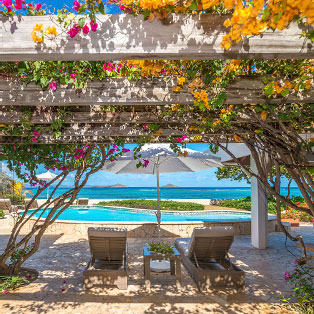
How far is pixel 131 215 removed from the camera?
1577 centimetres

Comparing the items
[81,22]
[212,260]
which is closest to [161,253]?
[212,260]

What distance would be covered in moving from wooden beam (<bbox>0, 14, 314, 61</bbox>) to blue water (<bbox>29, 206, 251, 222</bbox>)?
1216 cm

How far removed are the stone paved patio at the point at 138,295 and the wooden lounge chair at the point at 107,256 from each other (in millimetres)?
156

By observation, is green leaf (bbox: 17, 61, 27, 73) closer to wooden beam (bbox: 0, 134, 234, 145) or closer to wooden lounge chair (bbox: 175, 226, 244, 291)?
wooden beam (bbox: 0, 134, 234, 145)

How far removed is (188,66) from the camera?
2717 mm

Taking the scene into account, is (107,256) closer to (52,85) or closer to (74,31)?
(52,85)

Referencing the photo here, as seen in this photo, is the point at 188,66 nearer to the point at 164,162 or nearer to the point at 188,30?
the point at 188,30

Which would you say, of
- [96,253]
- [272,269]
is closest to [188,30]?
[96,253]

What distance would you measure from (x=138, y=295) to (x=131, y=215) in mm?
11053

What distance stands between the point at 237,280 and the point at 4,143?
4399 millimetres

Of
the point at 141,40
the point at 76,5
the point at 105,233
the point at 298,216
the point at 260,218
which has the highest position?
the point at 76,5

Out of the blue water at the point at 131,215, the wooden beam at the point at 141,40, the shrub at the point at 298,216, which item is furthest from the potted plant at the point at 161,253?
the shrub at the point at 298,216

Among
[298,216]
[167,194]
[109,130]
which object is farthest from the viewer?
[167,194]

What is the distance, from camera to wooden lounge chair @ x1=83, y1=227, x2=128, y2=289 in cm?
503
